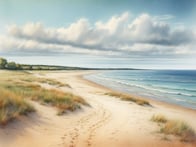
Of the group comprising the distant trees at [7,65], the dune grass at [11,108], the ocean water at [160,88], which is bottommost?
the ocean water at [160,88]

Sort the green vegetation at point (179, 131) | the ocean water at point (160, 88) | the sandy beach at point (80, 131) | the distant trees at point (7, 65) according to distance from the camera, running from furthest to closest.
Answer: the distant trees at point (7, 65), the ocean water at point (160, 88), the green vegetation at point (179, 131), the sandy beach at point (80, 131)

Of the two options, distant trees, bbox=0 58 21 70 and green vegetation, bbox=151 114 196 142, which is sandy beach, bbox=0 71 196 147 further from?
distant trees, bbox=0 58 21 70

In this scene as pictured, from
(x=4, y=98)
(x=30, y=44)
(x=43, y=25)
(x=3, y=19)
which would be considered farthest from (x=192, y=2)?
(x=4, y=98)

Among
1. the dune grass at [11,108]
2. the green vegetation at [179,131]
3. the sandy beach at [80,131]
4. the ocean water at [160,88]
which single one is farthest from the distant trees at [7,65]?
the green vegetation at [179,131]

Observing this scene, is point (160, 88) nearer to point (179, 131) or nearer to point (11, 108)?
point (179, 131)

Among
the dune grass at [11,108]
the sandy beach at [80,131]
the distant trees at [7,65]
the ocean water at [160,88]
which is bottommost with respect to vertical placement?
the ocean water at [160,88]

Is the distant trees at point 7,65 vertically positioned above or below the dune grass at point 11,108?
above

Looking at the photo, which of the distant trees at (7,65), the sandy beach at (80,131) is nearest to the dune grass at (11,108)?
the sandy beach at (80,131)

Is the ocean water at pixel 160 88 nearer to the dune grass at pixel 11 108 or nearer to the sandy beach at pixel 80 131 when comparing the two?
the sandy beach at pixel 80 131

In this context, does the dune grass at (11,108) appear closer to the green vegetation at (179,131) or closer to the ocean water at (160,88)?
the green vegetation at (179,131)

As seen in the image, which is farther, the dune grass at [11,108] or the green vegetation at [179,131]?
the green vegetation at [179,131]

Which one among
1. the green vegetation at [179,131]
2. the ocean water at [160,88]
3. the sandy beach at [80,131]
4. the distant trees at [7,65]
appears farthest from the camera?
the distant trees at [7,65]

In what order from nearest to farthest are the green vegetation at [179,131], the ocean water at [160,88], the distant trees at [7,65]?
1. the green vegetation at [179,131]
2. the ocean water at [160,88]
3. the distant trees at [7,65]

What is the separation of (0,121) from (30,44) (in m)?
2.68
